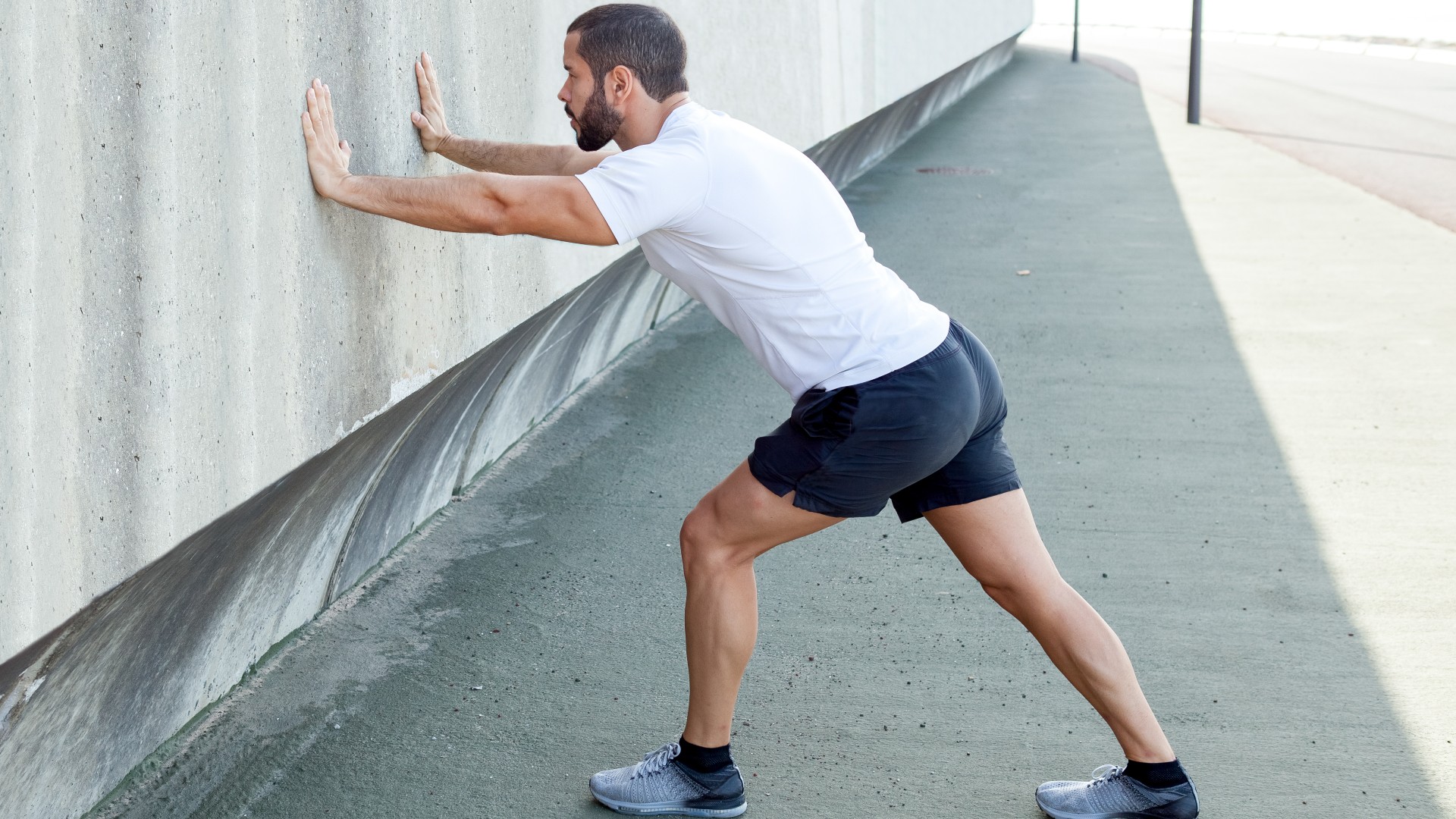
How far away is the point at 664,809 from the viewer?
3211 mm

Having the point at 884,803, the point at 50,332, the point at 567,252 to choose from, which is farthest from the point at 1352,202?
the point at 50,332

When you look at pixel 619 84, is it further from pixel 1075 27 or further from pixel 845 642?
pixel 1075 27

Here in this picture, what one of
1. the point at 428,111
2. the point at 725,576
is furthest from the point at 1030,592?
the point at 428,111

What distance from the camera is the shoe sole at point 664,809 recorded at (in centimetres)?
320

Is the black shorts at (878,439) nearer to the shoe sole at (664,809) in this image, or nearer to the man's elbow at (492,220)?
the man's elbow at (492,220)

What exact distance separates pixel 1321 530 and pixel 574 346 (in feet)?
10.2

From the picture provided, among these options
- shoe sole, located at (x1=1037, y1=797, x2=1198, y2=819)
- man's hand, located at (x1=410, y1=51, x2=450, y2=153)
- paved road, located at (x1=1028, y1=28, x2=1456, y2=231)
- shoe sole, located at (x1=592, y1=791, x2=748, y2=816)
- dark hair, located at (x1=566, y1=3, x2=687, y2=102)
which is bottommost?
paved road, located at (x1=1028, y1=28, x2=1456, y2=231)

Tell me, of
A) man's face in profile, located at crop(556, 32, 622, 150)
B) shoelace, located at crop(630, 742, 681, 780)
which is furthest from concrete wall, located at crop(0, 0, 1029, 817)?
shoelace, located at crop(630, 742, 681, 780)

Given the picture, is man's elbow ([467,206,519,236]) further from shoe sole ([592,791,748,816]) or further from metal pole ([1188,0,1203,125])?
metal pole ([1188,0,1203,125])

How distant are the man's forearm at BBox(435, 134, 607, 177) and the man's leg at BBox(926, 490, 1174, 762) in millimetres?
1323

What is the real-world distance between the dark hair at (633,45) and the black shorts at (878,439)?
727 millimetres

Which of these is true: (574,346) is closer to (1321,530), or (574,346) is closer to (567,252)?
(567,252)

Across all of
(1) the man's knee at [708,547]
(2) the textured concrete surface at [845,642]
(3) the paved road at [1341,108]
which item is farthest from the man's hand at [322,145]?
(3) the paved road at [1341,108]

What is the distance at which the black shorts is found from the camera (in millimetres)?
2822
